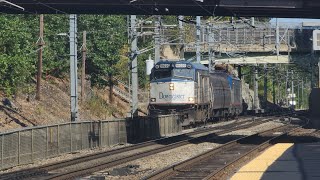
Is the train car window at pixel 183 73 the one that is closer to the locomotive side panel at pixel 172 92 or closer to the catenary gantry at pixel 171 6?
the locomotive side panel at pixel 172 92

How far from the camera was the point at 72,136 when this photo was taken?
2686 cm

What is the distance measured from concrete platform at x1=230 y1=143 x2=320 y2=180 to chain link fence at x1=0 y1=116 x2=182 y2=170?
24.7 feet

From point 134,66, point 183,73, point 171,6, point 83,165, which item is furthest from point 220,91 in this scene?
point 83,165

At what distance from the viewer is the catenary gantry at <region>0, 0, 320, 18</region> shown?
2520cm

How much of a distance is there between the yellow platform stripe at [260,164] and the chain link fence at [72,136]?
24.7 ft

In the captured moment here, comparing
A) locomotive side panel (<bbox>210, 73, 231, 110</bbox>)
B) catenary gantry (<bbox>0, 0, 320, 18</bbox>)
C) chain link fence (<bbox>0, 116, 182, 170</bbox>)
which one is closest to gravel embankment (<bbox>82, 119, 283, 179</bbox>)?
chain link fence (<bbox>0, 116, 182, 170</bbox>)

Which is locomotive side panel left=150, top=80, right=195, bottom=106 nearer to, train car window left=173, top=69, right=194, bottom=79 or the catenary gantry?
train car window left=173, top=69, right=194, bottom=79

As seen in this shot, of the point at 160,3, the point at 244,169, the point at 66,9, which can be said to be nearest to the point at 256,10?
the point at 160,3

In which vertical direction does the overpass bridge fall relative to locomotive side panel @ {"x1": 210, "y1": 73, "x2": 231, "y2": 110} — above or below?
above

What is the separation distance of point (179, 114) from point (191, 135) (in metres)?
3.61

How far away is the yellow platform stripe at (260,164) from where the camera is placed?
1706 centimetres

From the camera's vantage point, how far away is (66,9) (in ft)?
87.1

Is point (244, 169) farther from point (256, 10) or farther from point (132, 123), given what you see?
point (132, 123)

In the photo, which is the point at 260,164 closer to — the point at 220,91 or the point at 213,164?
the point at 213,164
